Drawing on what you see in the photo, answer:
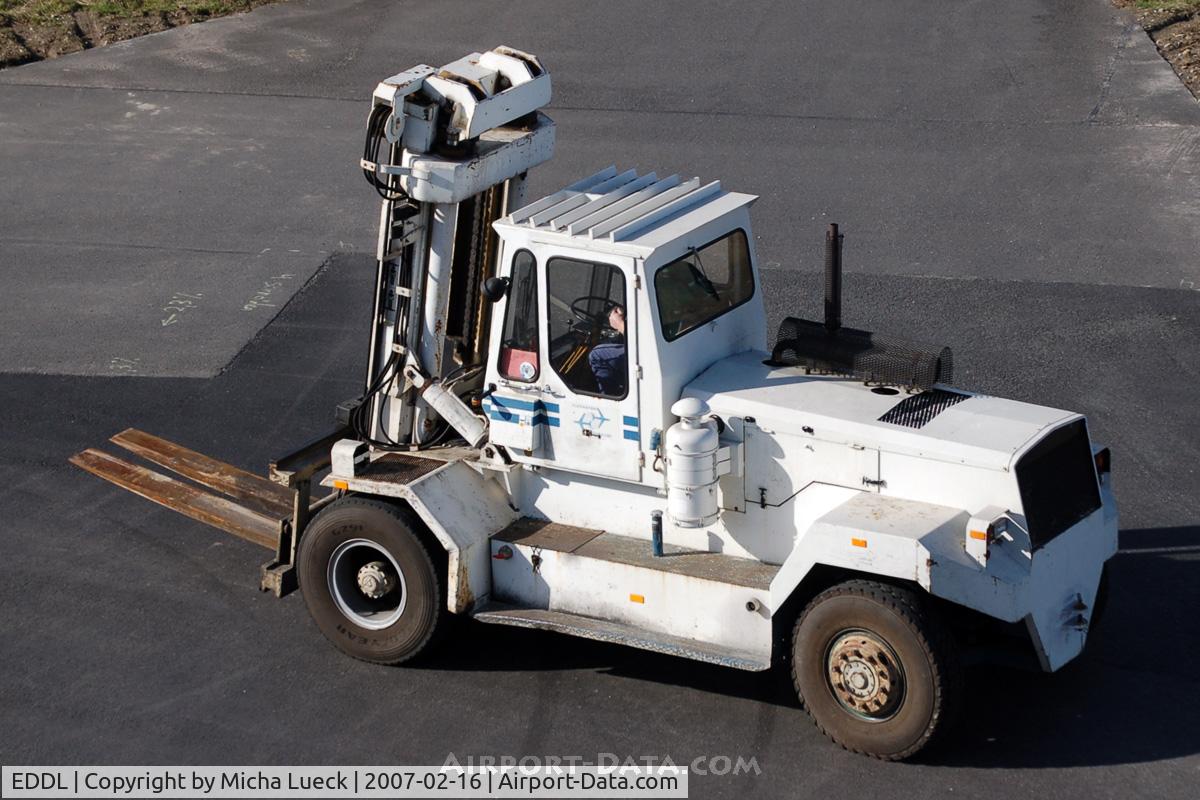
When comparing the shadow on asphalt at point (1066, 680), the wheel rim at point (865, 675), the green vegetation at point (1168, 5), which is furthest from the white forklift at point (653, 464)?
the green vegetation at point (1168, 5)

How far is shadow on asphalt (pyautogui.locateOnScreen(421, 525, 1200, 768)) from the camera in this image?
28.5ft

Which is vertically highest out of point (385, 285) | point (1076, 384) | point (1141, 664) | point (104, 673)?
point (385, 285)

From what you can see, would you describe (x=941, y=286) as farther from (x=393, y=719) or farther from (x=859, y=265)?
(x=393, y=719)

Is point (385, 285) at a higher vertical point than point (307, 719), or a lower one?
higher

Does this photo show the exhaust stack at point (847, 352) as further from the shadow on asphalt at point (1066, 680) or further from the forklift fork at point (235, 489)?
the forklift fork at point (235, 489)

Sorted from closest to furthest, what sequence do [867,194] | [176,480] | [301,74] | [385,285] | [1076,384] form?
[385,285]
[176,480]
[1076,384]
[867,194]
[301,74]

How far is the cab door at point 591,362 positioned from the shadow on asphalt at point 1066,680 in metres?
1.35

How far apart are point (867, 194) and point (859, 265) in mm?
2006

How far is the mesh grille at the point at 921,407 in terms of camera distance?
8.67 m

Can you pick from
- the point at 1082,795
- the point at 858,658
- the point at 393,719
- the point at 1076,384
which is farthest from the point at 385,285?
the point at 1076,384

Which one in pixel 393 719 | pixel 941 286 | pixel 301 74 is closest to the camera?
pixel 393 719

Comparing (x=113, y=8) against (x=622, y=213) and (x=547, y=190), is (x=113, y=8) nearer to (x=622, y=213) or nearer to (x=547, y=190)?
(x=547, y=190)

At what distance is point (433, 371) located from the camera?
9.86 metres

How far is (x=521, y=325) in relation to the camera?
9219 mm
